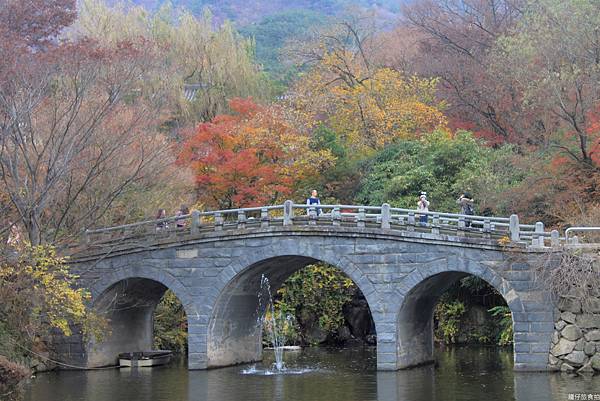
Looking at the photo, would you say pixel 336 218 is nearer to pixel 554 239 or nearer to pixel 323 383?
pixel 323 383

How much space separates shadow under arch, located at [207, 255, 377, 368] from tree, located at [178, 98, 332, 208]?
4230 millimetres

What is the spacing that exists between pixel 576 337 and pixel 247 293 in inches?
507

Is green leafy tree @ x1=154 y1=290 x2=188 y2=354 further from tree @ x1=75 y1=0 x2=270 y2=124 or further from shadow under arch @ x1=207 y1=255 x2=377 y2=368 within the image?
tree @ x1=75 y1=0 x2=270 y2=124

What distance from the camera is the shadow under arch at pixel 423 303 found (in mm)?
34906

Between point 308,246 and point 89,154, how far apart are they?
8.57 metres

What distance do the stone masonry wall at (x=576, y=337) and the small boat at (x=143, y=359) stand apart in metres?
15.2

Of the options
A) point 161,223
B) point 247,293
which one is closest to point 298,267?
point 247,293

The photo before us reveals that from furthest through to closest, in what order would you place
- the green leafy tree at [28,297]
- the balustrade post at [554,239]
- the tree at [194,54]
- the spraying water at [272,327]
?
the tree at [194,54], the spraying water at [272,327], the balustrade post at [554,239], the green leafy tree at [28,297]

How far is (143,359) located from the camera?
41.1 metres

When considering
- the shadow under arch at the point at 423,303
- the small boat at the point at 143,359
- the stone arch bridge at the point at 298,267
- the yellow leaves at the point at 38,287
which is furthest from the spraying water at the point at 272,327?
the yellow leaves at the point at 38,287

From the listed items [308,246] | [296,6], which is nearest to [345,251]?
[308,246]

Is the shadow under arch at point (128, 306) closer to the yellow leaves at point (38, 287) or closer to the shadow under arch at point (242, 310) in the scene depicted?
the shadow under arch at point (242, 310)

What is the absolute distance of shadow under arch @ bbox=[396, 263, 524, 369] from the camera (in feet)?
115

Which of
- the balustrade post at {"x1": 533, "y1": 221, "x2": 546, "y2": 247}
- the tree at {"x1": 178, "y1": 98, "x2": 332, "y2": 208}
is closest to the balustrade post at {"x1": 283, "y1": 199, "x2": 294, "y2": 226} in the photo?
the tree at {"x1": 178, "y1": 98, "x2": 332, "y2": 208}
